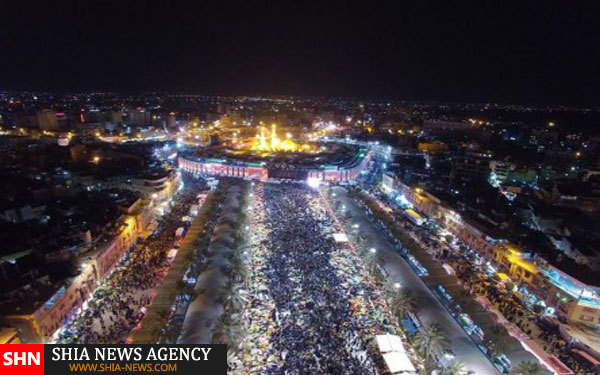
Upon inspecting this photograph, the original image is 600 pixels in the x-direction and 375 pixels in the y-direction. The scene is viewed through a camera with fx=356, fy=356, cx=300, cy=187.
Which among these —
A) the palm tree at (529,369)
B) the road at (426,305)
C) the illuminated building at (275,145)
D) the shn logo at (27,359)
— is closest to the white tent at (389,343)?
the road at (426,305)

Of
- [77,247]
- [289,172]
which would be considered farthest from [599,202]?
[77,247]

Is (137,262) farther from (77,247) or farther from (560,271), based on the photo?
(560,271)

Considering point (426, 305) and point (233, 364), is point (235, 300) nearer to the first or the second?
point (233, 364)

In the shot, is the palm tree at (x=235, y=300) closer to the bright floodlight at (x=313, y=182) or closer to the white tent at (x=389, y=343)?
the white tent at (x=389, y=343)

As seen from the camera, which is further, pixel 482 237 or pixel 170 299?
pixel 482 237

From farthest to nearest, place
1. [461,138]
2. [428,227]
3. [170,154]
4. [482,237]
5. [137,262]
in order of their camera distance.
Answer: [461,138], [170,154], [428,227], [482,237], [137,262]

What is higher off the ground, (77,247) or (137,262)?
(77,247)
